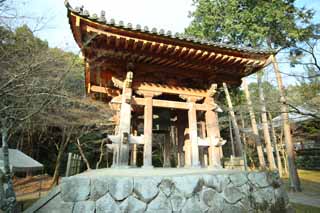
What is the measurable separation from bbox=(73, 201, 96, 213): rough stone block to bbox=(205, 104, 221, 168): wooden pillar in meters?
2.56

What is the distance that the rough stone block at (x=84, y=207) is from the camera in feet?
8.89

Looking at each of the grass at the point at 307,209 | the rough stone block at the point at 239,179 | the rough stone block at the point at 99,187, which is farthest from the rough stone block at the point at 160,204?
the grass at the point at 307,209

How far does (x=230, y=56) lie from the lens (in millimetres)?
4305

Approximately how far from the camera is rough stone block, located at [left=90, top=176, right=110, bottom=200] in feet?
9.18

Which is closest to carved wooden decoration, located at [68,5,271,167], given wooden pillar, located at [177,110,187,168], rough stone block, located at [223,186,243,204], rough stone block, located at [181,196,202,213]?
wooden pillar, located at [177,110,187,168]

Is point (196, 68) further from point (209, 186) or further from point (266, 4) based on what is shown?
point (266, 4)

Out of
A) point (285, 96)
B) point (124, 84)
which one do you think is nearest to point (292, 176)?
point (285, 96)

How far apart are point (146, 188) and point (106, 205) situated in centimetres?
55

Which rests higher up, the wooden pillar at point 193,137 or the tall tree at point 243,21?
the tall tree at point 243,21

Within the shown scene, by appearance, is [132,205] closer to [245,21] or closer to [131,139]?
[131,139]

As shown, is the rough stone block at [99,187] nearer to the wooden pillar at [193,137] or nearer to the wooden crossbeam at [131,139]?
the wooden crossbeam at [131,139]

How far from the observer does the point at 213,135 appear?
15.1 ft

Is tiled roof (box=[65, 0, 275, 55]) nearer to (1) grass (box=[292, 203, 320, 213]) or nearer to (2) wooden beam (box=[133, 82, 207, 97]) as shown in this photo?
(2) wooden beam (box=[133, 82, 207, 97])

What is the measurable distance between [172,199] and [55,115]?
991cm
